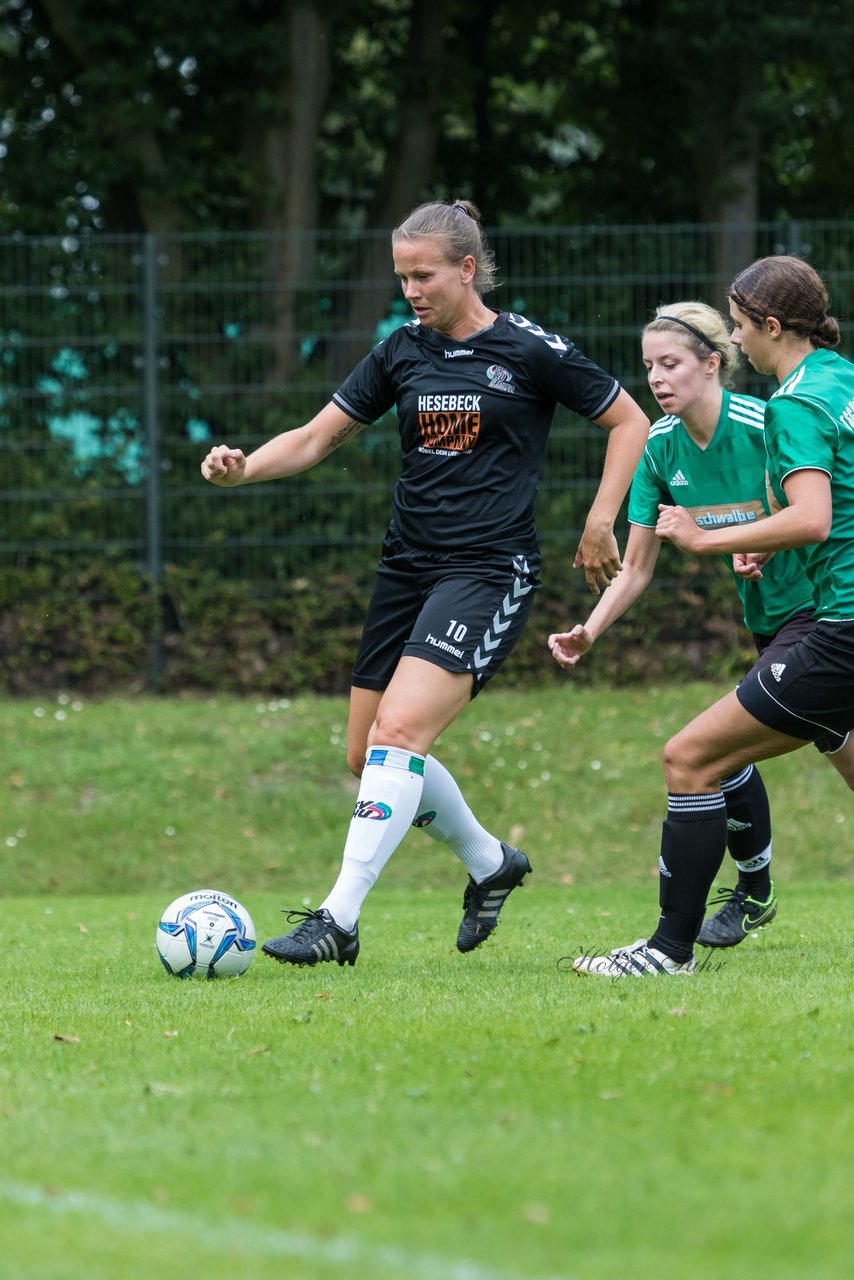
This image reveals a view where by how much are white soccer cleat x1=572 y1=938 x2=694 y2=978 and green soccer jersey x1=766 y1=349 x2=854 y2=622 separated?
1252 millimetres

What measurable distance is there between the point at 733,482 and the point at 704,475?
11 centimetres

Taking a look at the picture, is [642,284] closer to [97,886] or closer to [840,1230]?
[97,886]

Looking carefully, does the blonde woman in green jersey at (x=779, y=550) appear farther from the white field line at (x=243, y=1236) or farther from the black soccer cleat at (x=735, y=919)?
the white field line at (x=243, y=1236)

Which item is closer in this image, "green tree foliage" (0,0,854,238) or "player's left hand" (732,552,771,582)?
"player's left hand" (732,552,771,582)

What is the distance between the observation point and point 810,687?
5152mm

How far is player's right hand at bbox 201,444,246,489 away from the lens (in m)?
5.75

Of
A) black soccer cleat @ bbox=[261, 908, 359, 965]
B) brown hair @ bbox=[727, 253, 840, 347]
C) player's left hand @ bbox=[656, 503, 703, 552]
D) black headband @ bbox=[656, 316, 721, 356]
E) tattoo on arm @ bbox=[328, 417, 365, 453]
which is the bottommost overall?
black soccer cleat @ bbox=[261, 908, 359, 965]

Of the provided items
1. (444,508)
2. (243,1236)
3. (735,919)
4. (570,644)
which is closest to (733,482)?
(570,644)

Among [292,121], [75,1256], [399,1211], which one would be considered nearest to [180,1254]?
[75,1256]

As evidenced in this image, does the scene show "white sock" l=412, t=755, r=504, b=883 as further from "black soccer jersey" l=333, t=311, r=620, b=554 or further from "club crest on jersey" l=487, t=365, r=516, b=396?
"club crest on jersey" l=487, t=365, r=516, b=396

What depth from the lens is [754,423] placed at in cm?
592

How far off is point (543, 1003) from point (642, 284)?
9.61 m

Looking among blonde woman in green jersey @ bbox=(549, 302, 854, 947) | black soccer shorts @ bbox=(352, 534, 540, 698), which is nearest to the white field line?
black soccer shorts @ bbox=(352, 534, 540, 698)

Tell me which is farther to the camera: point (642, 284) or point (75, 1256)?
point (642, 284)
